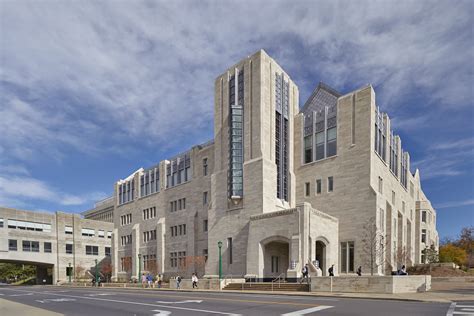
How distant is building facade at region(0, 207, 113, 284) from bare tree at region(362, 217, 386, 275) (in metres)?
56.0

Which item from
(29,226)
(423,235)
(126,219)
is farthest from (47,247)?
(423,235)

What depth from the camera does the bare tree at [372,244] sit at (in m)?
38.8

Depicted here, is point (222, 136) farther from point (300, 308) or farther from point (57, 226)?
point (57, 226)

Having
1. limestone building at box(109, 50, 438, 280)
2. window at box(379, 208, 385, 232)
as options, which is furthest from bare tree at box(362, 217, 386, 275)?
window at box(379, 208, 385, 232)

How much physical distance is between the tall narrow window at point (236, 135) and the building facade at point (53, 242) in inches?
1747

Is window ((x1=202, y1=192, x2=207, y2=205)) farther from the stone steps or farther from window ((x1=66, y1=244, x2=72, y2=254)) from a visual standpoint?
window ((x1=66, y1=244, x2=72, y2=254))

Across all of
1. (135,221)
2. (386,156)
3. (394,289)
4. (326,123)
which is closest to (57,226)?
(135,221)

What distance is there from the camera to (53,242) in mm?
73188

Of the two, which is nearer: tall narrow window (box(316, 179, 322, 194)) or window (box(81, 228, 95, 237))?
tall narrow window (box(316, 179, 322, 194))

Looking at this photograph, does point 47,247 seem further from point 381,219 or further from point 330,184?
point 381,219

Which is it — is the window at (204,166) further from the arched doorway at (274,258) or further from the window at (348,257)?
the window at (348,257)

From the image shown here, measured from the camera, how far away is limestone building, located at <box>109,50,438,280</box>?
132ft

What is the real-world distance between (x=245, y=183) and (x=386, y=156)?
18.2 meters

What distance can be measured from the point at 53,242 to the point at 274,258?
5082cm
